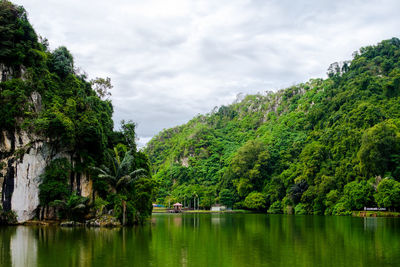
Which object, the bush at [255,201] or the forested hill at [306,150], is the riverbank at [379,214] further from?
the bush at [255,201]

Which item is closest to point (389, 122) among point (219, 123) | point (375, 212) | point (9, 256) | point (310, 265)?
point (375, 212)

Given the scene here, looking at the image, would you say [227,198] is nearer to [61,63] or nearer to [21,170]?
[61,63]

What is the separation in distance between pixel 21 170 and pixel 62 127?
4229mm

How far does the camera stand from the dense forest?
2850cm

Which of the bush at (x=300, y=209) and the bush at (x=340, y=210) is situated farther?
the bush at (x=300, y=209)

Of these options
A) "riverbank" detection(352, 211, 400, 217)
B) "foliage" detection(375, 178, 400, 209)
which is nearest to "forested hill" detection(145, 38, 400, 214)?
"foliage" detection(375, 178, 400, 209)

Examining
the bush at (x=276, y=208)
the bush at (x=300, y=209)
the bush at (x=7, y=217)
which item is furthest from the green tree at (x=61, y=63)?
the bush at (x=276, y=208)

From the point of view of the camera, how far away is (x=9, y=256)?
42.5 ft

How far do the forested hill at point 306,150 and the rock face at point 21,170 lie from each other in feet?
127

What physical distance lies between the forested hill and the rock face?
127 ft

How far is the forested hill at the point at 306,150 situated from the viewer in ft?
173

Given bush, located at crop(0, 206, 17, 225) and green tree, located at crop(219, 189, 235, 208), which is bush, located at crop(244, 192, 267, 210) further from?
bush, located at crop(0, 206, 17, 225)

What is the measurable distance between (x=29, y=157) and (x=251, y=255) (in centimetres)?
2107

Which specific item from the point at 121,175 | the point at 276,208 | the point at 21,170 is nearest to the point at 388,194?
the point at 276,208
